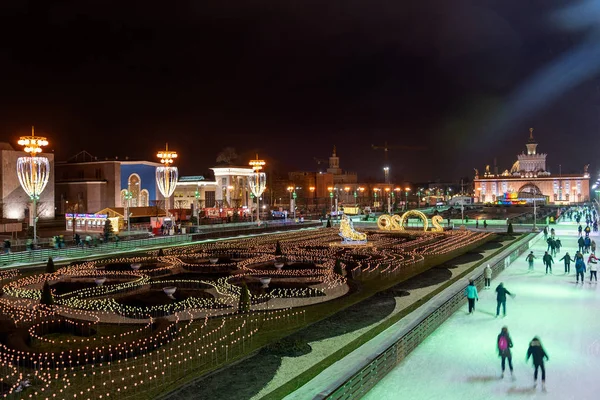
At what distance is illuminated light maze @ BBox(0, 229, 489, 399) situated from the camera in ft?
35.2

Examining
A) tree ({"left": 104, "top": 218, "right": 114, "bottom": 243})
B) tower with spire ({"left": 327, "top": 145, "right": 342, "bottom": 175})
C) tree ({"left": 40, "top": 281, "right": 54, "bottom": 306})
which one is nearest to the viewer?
tree ({"left": 40, "top": 281, "right": 54, "bottom": 306})

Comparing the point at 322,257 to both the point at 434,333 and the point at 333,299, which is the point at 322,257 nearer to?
the point at 333,299

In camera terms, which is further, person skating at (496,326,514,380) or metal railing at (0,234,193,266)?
metal railing at (0,234,193,266)

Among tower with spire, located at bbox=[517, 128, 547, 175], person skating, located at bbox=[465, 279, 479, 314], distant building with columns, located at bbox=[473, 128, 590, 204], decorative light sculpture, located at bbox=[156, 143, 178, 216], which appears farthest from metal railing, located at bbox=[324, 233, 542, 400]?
tower with spire, located at bbox=[517, 128, 547, 175]

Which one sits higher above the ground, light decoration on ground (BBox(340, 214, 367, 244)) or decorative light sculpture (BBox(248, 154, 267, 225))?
decorative light sculpture (BBox(248, 154, 267, 225))

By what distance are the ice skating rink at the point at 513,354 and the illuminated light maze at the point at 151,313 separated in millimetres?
4241

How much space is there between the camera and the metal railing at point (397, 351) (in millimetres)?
8586

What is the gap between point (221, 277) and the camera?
2219 cm

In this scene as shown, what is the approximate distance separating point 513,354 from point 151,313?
10615 millimetres

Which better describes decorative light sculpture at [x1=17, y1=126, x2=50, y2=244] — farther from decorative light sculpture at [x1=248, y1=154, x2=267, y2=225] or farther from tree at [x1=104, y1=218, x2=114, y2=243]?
decorative light sculpture at [x1=248, y1=154, x2=267, y2=225]

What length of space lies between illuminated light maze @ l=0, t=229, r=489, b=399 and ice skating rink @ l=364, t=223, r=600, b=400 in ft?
13.9

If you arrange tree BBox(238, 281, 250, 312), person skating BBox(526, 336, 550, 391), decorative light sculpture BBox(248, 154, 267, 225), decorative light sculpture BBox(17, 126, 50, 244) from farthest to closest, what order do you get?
1. decorative light sculpture BBox(248, 154, 267, 225)
2. decorative light sculpture BBox(17, 126, 50, 244)
3. tree BBox(238, 281, 250, 312)
4. person skating BBox(526, 336, 550, 391)

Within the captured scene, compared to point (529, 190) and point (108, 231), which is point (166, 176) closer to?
point (108, 231)

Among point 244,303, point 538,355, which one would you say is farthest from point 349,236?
point 538,355
